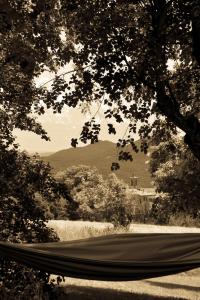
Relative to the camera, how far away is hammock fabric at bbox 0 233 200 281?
679 centimetres

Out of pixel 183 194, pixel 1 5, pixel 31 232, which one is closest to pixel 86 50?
pixel 1 5

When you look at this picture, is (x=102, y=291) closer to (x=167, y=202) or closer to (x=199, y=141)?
(x=167, y=202)

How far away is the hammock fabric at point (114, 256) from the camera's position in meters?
6.79

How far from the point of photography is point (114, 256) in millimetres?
7039

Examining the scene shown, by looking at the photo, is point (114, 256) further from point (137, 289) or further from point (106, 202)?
point (106, 202)

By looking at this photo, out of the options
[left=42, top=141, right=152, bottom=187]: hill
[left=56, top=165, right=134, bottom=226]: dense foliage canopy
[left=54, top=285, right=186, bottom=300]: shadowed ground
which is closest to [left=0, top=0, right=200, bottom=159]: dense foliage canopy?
[left=54, top=285, right=186, bottom=300]: shadowed ground

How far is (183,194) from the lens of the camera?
13977 mm

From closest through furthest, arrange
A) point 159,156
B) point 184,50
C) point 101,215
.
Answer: point 184,50 → point 159,156 → point 101,215

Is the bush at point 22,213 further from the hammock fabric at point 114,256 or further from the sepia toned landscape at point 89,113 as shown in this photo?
the hammock fabric at point 114,256

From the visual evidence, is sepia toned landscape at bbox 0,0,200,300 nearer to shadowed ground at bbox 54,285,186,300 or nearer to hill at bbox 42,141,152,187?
shadowed ground at bbox 54,285,186,300

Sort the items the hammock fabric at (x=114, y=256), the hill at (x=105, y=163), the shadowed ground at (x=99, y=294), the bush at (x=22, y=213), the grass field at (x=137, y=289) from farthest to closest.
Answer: the hill at (x=105, y=163) < the grass field at (x=137, y=289) < the shadowed ground at (x=99, y=294) < the bush at (x=22, y=213) < the hammock fabric at (x=114, y=256)

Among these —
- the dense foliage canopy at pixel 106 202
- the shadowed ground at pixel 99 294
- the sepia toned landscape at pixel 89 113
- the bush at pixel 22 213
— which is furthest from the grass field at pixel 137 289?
the dense foliage canopy at pixel 106 202

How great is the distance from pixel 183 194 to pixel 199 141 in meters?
4.09

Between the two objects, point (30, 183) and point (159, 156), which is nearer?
point (30, 183)
